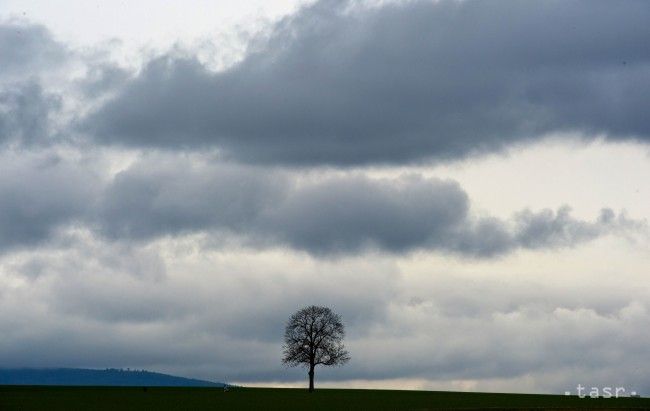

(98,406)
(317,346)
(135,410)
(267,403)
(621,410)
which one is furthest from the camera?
(317,346)

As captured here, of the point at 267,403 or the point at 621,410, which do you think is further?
the point at 267,403

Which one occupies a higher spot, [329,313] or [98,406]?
[329,313]

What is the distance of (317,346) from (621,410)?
72268 millimetres

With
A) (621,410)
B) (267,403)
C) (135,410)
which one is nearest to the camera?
(621,410)

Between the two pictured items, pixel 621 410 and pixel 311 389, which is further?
pixel 311 389

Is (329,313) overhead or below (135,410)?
overhead

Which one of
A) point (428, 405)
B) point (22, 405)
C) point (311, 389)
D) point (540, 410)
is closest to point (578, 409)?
point (540, 410)

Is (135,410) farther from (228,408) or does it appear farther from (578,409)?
(578,409)

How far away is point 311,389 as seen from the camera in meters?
169

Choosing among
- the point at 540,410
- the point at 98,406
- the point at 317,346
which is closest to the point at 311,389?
the point at 317,346

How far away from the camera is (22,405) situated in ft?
371

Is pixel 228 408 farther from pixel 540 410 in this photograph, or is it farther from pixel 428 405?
pixel 540 410

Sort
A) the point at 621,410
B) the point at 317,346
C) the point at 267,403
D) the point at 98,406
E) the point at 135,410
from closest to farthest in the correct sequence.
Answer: the point at 621,410
the point at 135,410
the point at 98,406
the point at 267,403
the point at 317,346

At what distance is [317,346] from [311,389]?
975cm
